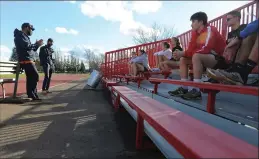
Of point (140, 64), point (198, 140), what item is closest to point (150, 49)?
point (140, 64)

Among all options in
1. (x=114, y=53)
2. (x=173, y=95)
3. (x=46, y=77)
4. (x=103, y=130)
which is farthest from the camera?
(x=114, y=53)

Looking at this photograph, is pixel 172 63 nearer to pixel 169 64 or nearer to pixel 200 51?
pixel 169 64

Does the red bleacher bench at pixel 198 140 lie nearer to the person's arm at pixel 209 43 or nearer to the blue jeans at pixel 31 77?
the person's arm at pixel 209 43

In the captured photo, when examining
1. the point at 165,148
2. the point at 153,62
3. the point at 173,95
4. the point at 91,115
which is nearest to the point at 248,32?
the point at 165,148

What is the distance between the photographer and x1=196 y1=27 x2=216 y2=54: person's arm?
10.9ft

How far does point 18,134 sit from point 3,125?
0.73m

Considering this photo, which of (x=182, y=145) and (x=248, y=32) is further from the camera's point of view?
(x=248, y=32)

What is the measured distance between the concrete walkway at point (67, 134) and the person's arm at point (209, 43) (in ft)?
4.84

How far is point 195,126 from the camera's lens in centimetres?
180

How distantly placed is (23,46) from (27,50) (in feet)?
0.56

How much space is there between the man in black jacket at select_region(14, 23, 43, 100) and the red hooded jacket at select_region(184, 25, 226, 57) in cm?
472

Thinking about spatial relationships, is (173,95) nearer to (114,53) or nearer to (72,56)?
(114,53)

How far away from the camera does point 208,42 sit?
11.2ft

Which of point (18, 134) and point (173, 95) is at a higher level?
point (173, 95)
